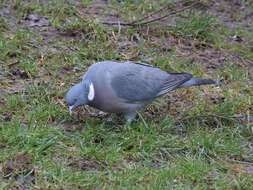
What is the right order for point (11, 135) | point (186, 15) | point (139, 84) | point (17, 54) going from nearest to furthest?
point (11, 135)
point (139, 84)
point (17, 54)
point (186, 15)

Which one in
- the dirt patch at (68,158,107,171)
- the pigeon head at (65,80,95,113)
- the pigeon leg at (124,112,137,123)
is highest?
the pigeon head at (65,80,95,113)

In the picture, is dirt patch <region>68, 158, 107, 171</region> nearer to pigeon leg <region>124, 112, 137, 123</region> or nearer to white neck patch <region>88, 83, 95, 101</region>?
white neck patch <region>88, 83, 95, 101</region>

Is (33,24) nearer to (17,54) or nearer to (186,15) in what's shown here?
(17,54)

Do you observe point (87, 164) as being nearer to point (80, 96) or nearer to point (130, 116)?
point (80, 96)

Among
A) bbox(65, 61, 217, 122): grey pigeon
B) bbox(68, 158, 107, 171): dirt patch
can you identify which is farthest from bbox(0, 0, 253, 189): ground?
bbox(65, 61, 217, 122): grey pigeon

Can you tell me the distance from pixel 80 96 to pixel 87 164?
62 cm

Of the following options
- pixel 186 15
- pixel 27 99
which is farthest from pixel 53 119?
pixel 186 15

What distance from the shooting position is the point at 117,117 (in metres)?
6.00

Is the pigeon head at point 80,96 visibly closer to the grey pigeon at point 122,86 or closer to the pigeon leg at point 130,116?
the grey pigeon at point 122,86

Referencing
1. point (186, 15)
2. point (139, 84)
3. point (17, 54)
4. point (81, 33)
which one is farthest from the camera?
point (186, 15)

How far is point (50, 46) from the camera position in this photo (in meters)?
7.23

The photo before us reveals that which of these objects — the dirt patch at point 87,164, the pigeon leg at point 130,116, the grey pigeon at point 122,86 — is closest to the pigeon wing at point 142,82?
the grey pigeon at point 122,86

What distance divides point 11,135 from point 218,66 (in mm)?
2657

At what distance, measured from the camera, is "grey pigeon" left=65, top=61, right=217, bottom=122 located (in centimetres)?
558
